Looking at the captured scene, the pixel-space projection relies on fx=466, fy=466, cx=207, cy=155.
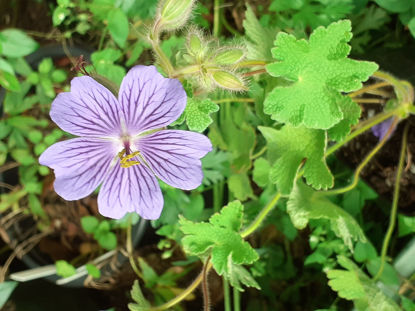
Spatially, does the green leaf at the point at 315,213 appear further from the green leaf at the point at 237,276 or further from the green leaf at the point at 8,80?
the green leaf at the point at 8,80

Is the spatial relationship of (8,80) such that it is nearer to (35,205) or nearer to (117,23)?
(117,23)

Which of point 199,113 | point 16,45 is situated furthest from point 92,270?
point 199,113

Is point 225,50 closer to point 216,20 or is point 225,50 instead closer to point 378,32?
point 216,20

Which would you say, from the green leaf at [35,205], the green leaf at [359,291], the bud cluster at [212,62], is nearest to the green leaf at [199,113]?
the bud cluster at [212,62]

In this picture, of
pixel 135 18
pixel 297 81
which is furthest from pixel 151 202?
pixel 135 18

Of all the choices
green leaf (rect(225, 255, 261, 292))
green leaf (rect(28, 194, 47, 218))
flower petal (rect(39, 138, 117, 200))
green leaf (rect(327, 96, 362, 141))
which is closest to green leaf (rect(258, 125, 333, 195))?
green leaf (rect(327, 96, 362, 141))
